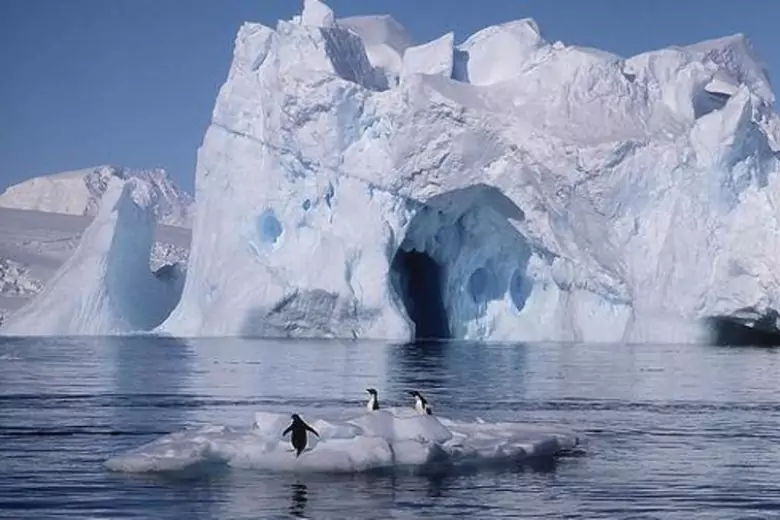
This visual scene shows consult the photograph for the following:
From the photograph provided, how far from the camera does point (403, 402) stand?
20.9m

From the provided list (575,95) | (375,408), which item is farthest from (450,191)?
(375,408)

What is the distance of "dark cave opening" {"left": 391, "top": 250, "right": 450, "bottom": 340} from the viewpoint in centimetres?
4736

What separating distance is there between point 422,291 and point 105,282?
40.7ft

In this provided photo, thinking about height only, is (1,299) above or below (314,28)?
below

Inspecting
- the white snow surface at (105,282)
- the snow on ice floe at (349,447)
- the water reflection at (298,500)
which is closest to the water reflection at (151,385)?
the white snow surface at (105,282)

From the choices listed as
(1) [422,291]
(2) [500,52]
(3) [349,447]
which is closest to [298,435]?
(3) [349,447]

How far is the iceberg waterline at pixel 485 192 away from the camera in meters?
40.0

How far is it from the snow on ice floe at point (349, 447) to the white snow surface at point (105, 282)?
106 ft

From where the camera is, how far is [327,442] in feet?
44.4

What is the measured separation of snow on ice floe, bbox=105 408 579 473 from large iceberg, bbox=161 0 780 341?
25.6m

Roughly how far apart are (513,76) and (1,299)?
33.7 meters

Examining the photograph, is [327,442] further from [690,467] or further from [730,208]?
[730,208]

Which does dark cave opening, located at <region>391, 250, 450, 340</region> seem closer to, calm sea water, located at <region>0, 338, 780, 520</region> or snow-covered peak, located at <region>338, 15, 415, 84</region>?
snow-covered peak, located at <region>338, 15, 415, 84</region>

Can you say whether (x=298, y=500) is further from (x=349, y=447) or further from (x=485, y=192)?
(x=485, y=192)
